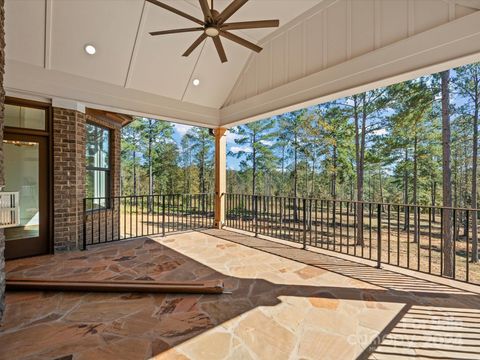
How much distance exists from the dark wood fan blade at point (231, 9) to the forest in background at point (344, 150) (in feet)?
27.9

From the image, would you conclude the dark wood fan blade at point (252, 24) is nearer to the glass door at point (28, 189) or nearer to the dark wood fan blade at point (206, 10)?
the dark wood fan blade at point (206, 10)

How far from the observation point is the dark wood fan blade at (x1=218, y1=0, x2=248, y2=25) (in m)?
2.19

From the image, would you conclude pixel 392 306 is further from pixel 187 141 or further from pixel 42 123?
pixel 187 141

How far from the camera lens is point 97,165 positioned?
555 cm

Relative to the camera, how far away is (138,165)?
15555 millimetres

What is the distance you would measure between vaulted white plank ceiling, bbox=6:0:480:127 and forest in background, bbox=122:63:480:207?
250 inches

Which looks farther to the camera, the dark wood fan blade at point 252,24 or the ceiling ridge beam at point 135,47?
the ceiling ridge beam at point 135,47

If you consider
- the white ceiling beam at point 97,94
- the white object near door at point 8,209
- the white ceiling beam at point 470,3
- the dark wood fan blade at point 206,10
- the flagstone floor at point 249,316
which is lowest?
the flagstone floor at point 249,316

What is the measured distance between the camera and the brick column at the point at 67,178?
3904mm

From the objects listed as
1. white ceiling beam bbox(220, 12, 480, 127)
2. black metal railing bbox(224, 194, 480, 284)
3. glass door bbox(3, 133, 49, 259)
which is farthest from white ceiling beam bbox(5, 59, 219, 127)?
black metal railing bbox(224, 194, 480, 284)

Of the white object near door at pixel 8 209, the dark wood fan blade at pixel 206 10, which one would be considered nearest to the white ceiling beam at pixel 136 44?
the dark wood fan blade at pixel 206 10

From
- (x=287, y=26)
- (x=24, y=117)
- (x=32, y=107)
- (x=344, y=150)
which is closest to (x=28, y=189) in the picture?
(x=24, y=117)

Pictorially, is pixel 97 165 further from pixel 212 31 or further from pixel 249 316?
pixel 249 316

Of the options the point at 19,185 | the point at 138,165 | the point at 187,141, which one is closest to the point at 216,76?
the point at 19,185
